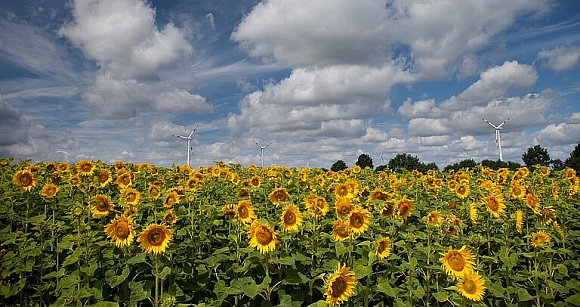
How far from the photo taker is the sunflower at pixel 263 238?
166 inches

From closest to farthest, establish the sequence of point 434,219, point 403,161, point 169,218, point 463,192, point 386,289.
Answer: point 386,289, point 169,218, point 434,219, point 463,192, point 403,161

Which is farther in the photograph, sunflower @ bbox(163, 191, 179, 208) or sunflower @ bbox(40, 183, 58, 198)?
sunflower @ bbox(40, 183, 58, 198)

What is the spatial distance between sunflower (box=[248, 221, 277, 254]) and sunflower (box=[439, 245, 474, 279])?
1.83 metres

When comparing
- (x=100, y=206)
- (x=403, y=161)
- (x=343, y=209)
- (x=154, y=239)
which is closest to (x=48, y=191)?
(x=100, y=206)

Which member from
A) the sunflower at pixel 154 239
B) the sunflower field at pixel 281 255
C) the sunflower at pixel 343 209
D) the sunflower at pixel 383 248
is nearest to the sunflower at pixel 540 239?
the sunflower field at pixel 281 255

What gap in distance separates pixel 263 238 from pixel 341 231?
95 cm

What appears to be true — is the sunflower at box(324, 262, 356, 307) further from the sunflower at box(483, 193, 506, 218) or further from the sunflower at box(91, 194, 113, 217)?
the sunflower at box(91, 194, 113, 217)

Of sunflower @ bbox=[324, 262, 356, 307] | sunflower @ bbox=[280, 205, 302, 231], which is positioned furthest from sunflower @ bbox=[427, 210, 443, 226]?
sunflower @ bbox=[324, 262, 356, 307]

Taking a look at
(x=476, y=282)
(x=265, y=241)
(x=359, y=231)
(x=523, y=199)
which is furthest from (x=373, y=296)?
(x=523, y=199)

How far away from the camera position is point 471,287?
388cm

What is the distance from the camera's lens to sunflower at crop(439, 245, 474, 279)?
4168mm

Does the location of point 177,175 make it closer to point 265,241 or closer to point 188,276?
point 188,276

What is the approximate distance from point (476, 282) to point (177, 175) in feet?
23.9

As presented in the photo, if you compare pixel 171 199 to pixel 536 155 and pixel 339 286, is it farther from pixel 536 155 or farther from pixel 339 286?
pixel 536 155
